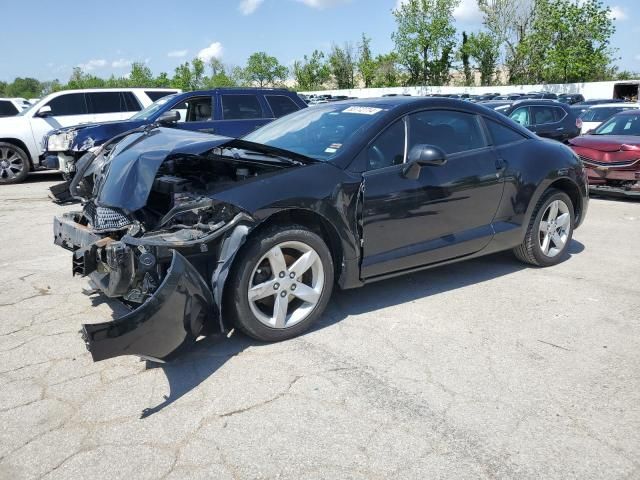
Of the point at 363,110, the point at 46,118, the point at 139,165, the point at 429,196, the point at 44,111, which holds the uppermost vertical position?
the point at 44,111

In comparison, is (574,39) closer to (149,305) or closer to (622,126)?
(622,126)

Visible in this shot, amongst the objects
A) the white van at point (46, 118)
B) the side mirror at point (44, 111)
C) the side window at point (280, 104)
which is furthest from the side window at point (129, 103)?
the side window at point (280, 104)

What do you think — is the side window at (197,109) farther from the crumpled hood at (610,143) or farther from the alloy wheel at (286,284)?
the alloy wheel at (286,284)

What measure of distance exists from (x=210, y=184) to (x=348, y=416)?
6.13 feet

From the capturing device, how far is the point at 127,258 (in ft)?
10.9

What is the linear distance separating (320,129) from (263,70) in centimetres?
6662

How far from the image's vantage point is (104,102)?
12.7m

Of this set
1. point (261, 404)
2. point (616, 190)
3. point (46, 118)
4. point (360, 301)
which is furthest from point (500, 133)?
point (46, 118)

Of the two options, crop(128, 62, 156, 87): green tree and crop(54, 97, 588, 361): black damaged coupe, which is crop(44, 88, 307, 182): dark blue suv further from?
crop(128, 62, 156, 87): green tree

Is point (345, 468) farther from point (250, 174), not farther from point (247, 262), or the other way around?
point (250, 174)

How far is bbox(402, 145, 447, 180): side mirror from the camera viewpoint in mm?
4070

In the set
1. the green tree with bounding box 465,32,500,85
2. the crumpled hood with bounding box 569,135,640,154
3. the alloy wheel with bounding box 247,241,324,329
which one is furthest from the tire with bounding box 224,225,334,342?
the green tree with bounding box 465,32,500,85

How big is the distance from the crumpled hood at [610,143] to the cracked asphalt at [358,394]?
16.9ft

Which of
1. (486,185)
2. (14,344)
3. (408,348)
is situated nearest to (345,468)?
(408,348)
